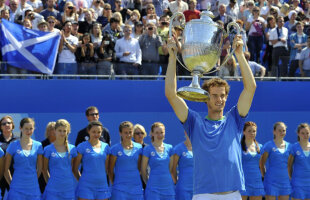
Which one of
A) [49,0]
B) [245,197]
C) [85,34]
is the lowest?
[245,197]

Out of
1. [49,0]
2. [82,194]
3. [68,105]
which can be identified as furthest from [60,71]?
[82,194]

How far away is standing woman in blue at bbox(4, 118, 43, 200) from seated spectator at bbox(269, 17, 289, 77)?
501 cm

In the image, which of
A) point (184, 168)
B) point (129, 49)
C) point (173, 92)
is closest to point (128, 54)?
point (129, 49)

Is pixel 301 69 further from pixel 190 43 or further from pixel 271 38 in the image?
pixel 190 43

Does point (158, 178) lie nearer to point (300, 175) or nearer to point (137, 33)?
point (300, 175)

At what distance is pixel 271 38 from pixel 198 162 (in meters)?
8.21

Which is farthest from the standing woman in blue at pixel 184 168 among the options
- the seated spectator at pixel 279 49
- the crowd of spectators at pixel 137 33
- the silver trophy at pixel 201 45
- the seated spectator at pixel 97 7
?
the seated spectator at pixel 97 7

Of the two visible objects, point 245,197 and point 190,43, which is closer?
point 190,43

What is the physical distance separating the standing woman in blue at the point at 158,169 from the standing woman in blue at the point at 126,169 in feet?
0.49

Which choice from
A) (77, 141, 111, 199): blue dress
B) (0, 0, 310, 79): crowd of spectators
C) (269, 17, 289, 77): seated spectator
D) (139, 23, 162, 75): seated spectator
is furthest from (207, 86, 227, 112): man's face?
(269, 17, 289, 77): seated spectator

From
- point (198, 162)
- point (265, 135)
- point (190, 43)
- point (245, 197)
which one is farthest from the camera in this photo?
point (265, 135)

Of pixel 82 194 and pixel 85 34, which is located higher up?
pixel 85 34

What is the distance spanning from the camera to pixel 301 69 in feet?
39.6

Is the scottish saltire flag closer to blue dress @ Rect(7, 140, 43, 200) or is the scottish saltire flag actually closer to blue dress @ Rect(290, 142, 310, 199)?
blue dress @ Rect(7, 140, 43, 200)
